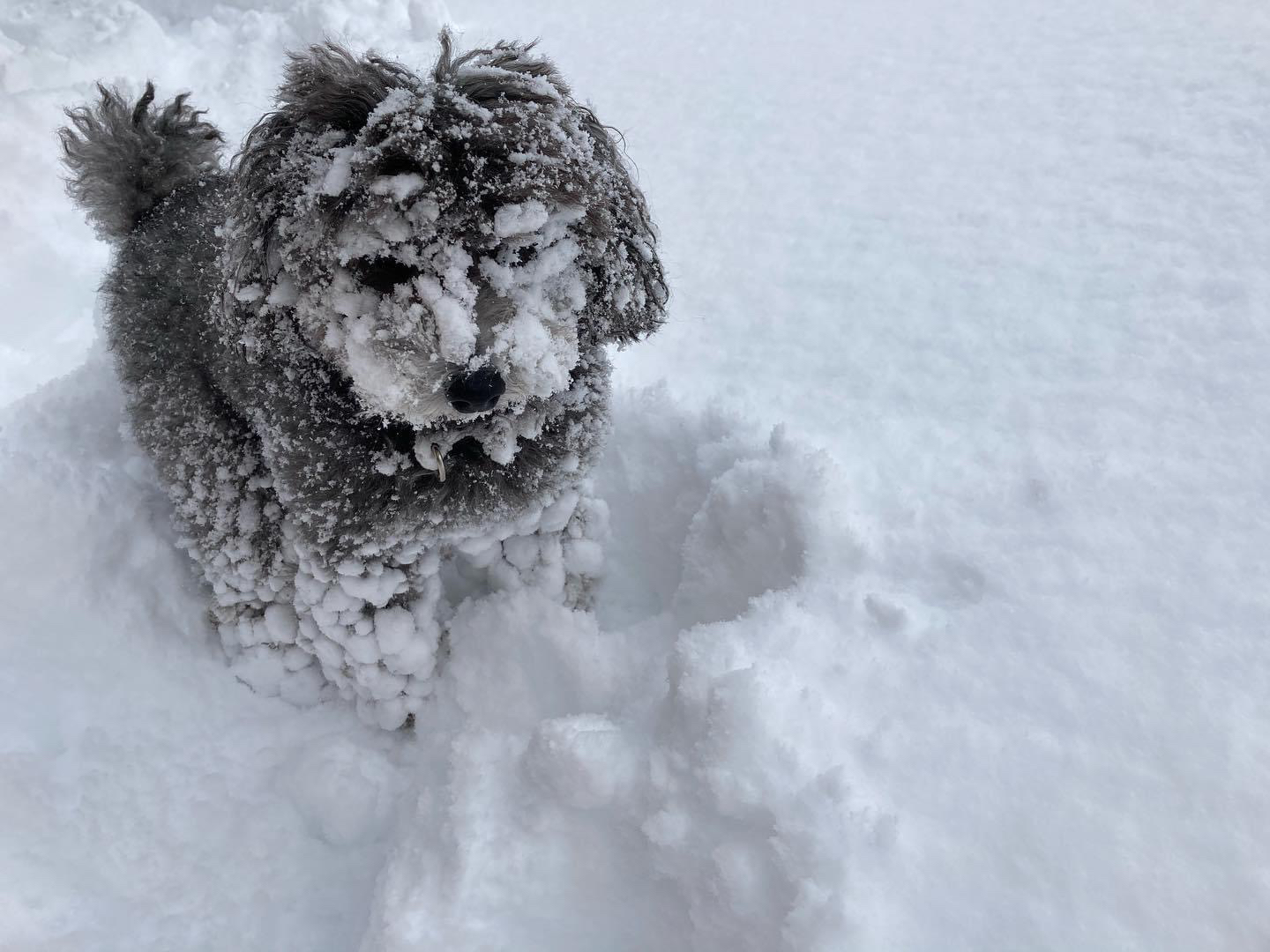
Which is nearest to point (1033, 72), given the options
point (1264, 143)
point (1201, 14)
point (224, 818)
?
point (1201, 14)

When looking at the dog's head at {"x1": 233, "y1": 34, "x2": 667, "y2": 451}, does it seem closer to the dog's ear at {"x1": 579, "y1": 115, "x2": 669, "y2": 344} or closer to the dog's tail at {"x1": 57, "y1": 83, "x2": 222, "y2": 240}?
the dog's ear at {"x1": 579, "y1": 115, "x2": 669, "y2": 344}

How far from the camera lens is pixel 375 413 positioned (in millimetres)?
1738

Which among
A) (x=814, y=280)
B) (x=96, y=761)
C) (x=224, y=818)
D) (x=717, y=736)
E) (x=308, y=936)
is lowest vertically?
(x=308, y=936)

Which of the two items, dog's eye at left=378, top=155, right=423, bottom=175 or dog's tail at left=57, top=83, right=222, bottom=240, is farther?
dog's tail at left=57, top=83, right=222, bottom=240

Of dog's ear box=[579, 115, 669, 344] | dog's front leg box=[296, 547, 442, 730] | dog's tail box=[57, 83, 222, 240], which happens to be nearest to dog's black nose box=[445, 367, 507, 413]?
dog's ear box=[579, 115, 669, 344]

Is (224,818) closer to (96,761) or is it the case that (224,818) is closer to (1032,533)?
(96,761)

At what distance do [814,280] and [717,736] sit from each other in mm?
2092

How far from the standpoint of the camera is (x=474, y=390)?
1562 millimetres

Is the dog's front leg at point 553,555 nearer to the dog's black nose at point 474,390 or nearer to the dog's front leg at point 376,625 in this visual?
the dog's front leg at point 376,625

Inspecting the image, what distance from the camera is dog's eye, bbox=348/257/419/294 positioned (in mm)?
1539

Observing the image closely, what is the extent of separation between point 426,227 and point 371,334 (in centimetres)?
25

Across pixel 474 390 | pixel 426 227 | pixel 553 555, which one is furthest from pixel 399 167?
pixel 553 555

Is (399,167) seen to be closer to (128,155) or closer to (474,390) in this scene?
(474,390)

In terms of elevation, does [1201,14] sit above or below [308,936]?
above
